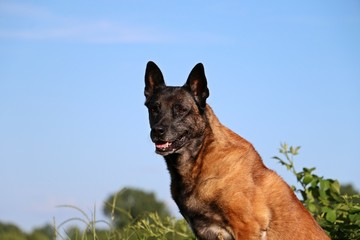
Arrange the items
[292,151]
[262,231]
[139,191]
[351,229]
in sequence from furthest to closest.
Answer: [139,191], [292,151], [351,229], [262,231]

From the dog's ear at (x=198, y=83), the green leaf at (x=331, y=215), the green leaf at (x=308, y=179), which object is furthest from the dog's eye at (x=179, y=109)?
the green leaf at (x=308, y=179)

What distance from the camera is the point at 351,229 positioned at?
978cm

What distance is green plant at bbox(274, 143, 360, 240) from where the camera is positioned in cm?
971

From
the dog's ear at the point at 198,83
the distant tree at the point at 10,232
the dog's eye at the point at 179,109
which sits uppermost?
the dog's ear at the point at 198,83

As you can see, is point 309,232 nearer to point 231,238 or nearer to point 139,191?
point 231,238

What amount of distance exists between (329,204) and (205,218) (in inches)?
117

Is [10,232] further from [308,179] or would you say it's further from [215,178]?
[215,178]

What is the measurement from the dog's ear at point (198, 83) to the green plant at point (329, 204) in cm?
262

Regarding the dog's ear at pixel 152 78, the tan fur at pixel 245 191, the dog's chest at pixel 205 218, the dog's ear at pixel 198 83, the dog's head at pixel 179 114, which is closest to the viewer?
the tan fur at pixel 245 191

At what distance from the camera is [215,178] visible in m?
7.96

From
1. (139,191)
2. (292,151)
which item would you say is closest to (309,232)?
(292,151)

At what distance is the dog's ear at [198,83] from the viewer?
834cm

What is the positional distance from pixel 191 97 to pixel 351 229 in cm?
310

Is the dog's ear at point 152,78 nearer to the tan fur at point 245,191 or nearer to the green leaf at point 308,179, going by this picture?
the tan fur at point 245,191
